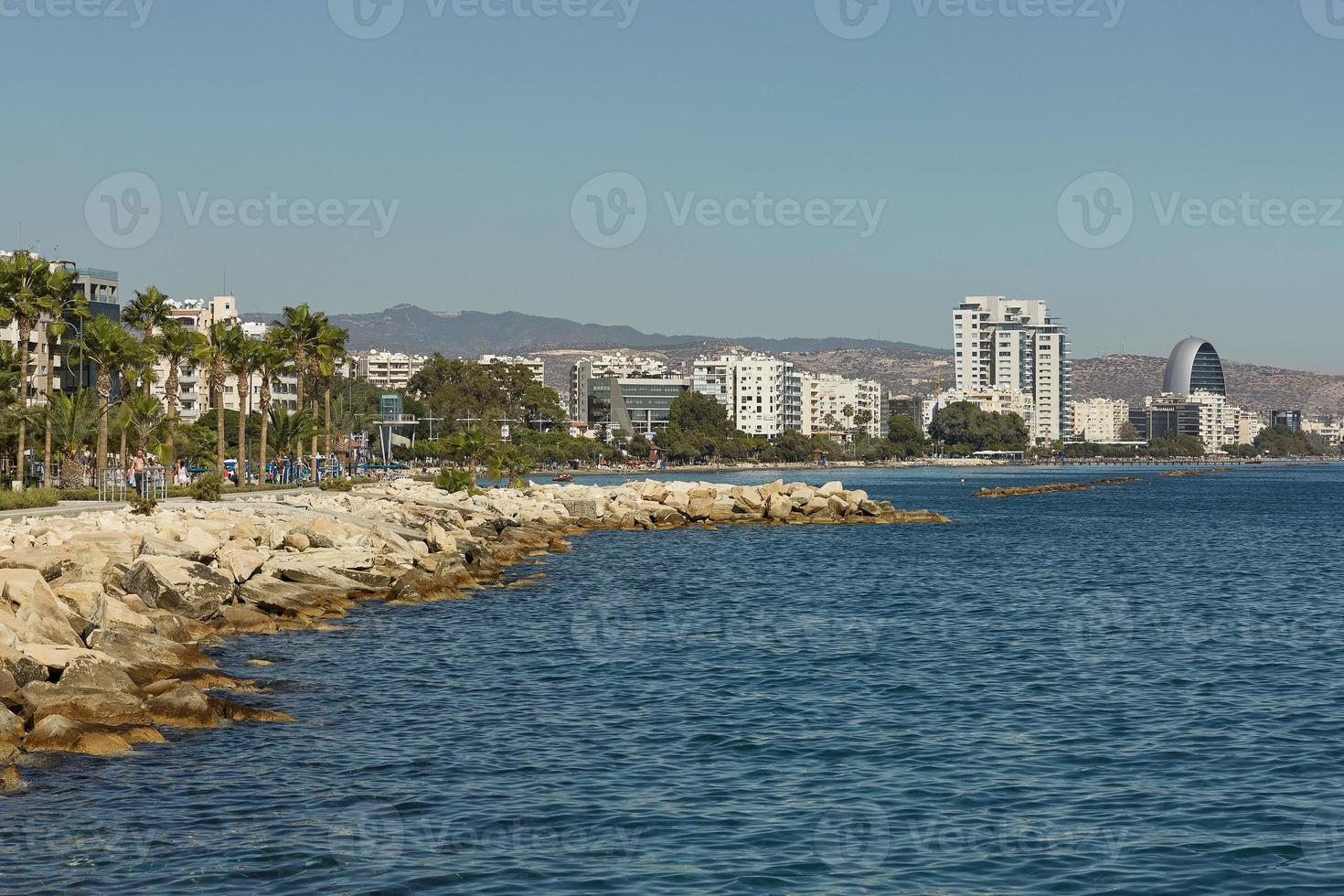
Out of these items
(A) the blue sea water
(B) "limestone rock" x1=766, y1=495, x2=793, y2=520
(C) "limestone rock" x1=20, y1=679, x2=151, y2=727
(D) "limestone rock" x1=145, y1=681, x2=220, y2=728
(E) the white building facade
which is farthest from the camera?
(E) the white building facade

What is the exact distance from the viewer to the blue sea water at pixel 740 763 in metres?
13.7

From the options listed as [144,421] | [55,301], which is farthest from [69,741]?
[144,421]

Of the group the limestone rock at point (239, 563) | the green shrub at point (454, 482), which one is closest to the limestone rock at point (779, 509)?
the green shrub at point (454, 482)

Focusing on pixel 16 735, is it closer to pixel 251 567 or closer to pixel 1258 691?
pixel 251 567

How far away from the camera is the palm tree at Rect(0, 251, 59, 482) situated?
61.8m

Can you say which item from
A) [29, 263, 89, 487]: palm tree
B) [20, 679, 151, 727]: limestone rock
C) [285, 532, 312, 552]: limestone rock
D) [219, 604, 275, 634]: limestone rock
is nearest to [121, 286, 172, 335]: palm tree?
[29, 263, 89, 487]: palm tree

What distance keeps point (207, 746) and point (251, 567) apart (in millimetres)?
14726

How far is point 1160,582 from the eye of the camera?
4512 cm

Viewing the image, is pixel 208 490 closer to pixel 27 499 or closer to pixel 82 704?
pixel 27 499

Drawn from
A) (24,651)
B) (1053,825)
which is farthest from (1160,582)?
(24,651)

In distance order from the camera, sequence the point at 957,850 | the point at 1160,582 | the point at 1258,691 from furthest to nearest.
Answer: the point at 1160,582
the point at 1258,691
the point at 957,850

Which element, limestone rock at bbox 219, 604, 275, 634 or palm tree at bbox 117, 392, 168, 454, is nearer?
limestone rock at bbox 219, 604, 275, 634

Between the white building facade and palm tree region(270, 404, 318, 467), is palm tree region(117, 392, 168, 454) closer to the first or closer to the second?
palm tree region(270, 404, 318, 467)

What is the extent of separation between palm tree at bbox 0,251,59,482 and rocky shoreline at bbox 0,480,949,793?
14.7m
